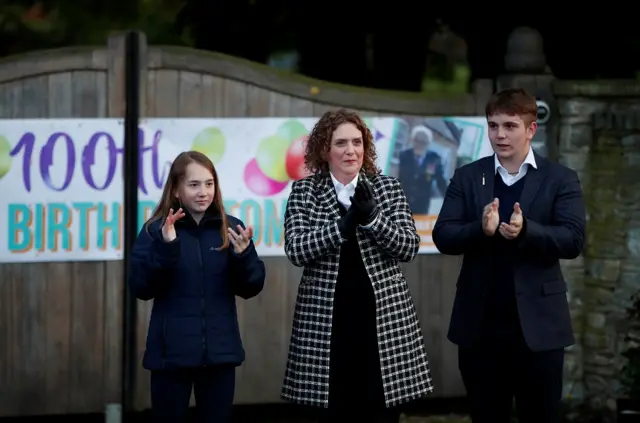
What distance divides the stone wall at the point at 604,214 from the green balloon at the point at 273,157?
1524 mm

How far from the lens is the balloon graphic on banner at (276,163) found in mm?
6832

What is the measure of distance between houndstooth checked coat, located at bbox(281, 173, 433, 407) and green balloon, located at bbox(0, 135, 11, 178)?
7.14 ft

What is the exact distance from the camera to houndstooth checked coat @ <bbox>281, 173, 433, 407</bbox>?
4.92m

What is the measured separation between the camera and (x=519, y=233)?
15.7 ft

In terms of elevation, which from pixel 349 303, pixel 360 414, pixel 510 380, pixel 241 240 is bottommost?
pixel 360 414

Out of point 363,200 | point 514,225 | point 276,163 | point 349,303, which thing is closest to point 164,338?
point 349,303

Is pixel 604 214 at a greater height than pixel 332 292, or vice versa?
pixel 604 214

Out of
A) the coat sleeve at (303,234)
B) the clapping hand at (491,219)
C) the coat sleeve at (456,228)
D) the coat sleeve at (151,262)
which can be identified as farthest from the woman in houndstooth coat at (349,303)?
the coat sleeve at (151,262)

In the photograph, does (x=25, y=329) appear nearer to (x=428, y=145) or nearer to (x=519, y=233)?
(x=428, y=145)

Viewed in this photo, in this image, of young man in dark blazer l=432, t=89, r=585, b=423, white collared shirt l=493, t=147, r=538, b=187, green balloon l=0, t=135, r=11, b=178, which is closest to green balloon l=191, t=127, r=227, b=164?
green balloon l=0, t=135, r=11, b=178

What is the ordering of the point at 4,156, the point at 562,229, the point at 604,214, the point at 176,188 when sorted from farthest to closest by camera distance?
the point at 604,214 < the point at 4,156 < the point at 176,188 < the point at 562,229

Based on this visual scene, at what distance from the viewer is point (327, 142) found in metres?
5.05

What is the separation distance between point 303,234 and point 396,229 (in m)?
0.36

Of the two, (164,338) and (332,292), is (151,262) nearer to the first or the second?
(164,338)
